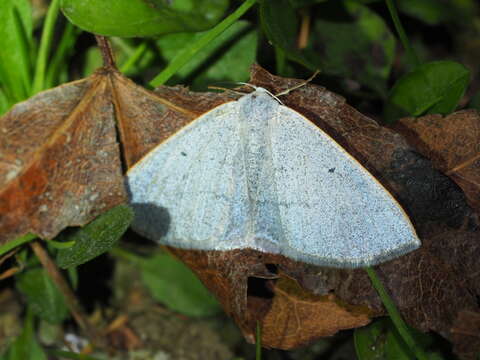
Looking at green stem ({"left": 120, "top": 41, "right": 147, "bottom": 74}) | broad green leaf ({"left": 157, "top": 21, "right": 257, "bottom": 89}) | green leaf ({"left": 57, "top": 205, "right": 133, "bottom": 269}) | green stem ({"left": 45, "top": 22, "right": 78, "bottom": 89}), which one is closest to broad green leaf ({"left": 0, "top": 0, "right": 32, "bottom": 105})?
green stem ({"left": 45, "top": 22, "right": 78, "bottom": 89})

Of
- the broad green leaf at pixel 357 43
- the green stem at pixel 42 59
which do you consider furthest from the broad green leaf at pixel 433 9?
the green stem at pixel 42 59

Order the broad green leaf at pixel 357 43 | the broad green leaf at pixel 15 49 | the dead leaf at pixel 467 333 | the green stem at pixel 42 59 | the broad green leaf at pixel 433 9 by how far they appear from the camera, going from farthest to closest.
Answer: the broad green leaf at pixel 433 9
the broad green leaf at pixel 357 43
the green stem at pixel 42 59
the broad green leaf at pixel 15 49
the dead leaf at pixel 467 333

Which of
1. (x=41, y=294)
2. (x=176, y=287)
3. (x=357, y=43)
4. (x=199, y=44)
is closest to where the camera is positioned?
(x=199, y=44)

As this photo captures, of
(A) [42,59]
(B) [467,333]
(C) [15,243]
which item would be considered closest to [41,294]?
(C) [15,243]

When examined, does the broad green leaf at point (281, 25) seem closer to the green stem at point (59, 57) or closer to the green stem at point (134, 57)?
the green stem at point (134, 57)

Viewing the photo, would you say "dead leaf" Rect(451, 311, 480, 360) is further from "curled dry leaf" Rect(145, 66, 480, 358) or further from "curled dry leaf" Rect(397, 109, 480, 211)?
"curled dry leaf" Rect(397, 109, 480, 211)

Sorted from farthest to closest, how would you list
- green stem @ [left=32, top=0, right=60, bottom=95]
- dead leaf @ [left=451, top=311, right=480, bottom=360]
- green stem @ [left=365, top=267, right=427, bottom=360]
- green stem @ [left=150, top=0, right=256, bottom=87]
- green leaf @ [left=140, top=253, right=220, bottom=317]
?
green leaf @ [left=140, top=253, right=220, bottom=317] < green stem @ [left=32, top=0, right=60, bottom=95] < green stem @ [left=150, top=0, right=256, bottom=87] < dead leaf @ [left=451, top=311, right=480, bottom=360] < green stem @ [left=365, top=267, right=427, bottom=360]

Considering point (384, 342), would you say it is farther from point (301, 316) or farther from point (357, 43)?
point (357, 43)
